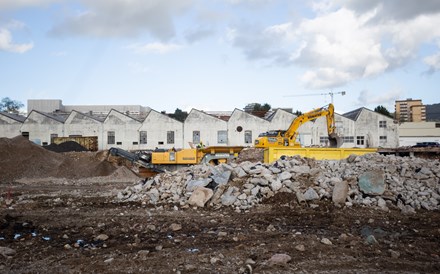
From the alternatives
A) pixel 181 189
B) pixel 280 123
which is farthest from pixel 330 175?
pixel 280 123

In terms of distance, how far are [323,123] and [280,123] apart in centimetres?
505

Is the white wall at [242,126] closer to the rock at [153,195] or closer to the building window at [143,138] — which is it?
the building window at [143,138]

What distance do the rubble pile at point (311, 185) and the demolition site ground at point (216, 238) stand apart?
0.38 meters

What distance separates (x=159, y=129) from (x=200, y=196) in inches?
1430

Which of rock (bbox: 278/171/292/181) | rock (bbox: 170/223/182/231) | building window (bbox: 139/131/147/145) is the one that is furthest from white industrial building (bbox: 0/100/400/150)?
rock (bbox: 170/223/182/231)

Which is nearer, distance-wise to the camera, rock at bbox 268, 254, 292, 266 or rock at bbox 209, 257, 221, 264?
rock at bbox 268, 254, 292, 266

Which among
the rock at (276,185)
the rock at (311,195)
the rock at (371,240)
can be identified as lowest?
the rock at (371,240)

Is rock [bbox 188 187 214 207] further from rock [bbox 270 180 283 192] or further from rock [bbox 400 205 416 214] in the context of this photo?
rock [bbox 400 205 416 214]

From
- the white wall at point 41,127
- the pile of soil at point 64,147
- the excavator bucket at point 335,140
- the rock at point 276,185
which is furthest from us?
the white wall at point 41,127

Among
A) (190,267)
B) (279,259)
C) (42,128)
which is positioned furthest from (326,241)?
(42,128)

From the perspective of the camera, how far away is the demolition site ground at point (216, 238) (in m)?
5.44

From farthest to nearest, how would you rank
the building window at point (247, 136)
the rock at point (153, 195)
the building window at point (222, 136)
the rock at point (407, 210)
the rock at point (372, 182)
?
the building window at point (222, 136), the building window at point (247, 136), the rock at point (153, 195), the rock at point (372, 182), the rock at point (407, 210)

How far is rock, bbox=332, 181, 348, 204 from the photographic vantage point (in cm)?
992

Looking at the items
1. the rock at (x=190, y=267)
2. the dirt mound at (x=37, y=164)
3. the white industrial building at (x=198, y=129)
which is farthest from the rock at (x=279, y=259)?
the white industrial building at (x=198, y=129)
